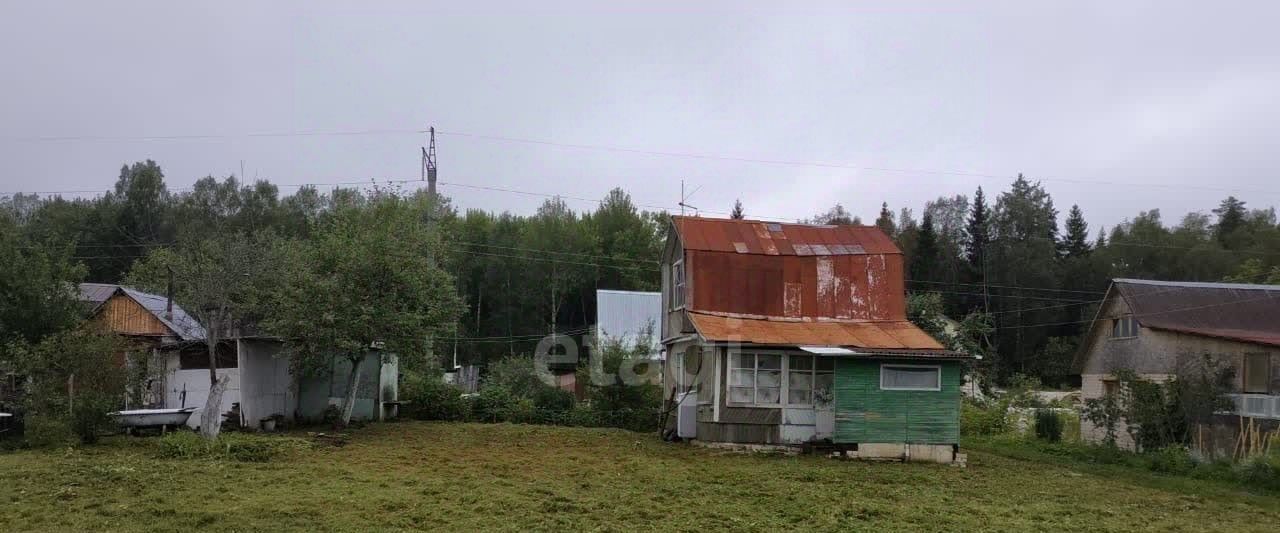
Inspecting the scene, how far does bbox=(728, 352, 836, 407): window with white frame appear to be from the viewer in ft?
71.2

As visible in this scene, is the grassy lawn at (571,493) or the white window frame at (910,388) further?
the white window frame at (910,388)

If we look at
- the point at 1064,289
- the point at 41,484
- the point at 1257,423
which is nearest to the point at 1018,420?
the point at 1257,423

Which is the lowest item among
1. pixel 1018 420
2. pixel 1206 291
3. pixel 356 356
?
pixel 1018 420

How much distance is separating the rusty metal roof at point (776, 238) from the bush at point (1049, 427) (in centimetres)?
607

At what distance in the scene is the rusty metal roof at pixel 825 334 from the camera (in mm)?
21422

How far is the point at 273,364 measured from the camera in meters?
24.8

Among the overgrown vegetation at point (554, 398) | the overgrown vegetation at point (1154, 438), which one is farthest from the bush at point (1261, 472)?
the overgrown vegetation at point (554, 398)

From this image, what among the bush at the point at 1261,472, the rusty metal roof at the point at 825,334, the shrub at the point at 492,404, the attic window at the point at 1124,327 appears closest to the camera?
the bush at the point at 1261,472

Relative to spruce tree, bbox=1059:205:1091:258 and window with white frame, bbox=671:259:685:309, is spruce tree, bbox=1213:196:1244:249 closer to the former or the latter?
spruce tree, bbox=1059:205:1091:258

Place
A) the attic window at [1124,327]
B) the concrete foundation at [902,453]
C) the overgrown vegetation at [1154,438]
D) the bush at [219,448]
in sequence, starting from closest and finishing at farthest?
the bush at [219,448] < the overgrown vegetation at [1154,438] < the concrete foundation at [902,453] < the attic window at [1124,327]

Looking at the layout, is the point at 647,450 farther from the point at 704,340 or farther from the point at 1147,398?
the point at 1147,398

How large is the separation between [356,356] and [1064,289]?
169 ft

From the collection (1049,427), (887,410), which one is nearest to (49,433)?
(887,410)

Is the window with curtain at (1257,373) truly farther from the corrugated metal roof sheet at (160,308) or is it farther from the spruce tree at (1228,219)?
the spruce tree at (1228,219)
